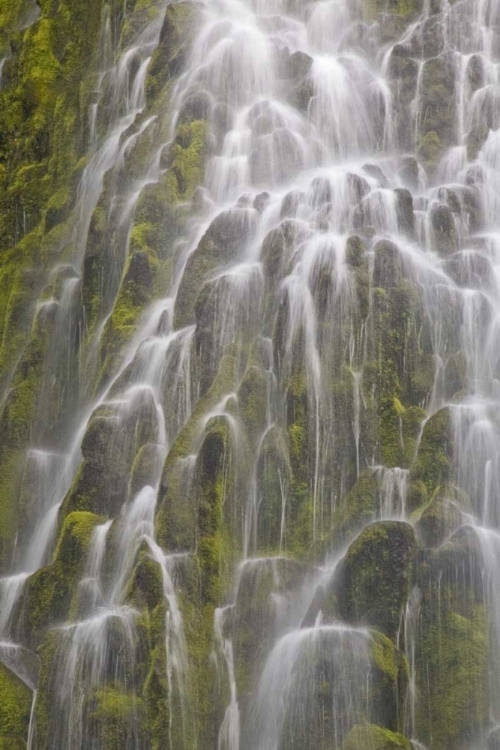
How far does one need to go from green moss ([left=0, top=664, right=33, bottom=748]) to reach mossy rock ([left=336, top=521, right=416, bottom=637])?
223 inches

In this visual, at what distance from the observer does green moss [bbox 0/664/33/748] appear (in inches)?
673

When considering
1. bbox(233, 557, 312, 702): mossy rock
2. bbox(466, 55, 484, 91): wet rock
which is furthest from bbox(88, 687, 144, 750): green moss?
bbox(466, 55, 484, 91): wet rock

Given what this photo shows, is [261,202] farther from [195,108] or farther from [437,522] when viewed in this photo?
[437,522]

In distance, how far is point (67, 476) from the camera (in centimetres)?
2356

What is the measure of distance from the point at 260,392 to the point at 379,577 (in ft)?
16.7

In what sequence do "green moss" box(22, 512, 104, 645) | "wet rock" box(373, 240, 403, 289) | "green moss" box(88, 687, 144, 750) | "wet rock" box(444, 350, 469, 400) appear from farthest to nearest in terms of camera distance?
"wet rock" box(373, 240, 403, 289) → "wet rock" box(444, 350, 469, 400) → "green moss" box(22, 512, 104, 645) → "green moss" box(88, 687, 144, 750)

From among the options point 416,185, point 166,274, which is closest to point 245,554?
point 166,274

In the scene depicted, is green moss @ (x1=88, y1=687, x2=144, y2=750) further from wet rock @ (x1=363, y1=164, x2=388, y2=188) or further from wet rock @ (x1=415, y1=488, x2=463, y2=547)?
wet rock @ (x1=363, y1=164, x2=388, y2=188)

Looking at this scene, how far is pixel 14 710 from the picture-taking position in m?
17.3

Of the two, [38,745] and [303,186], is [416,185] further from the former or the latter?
[38,745]

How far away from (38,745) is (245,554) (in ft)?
16.0

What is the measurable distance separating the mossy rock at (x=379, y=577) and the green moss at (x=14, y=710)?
5.66 metres

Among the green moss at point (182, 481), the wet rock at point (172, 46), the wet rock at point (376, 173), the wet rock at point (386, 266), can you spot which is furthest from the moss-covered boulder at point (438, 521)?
the wet rock at point (172, 46)

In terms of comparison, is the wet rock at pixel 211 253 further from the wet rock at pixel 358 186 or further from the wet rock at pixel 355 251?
the wet rock at pixel 355 251
